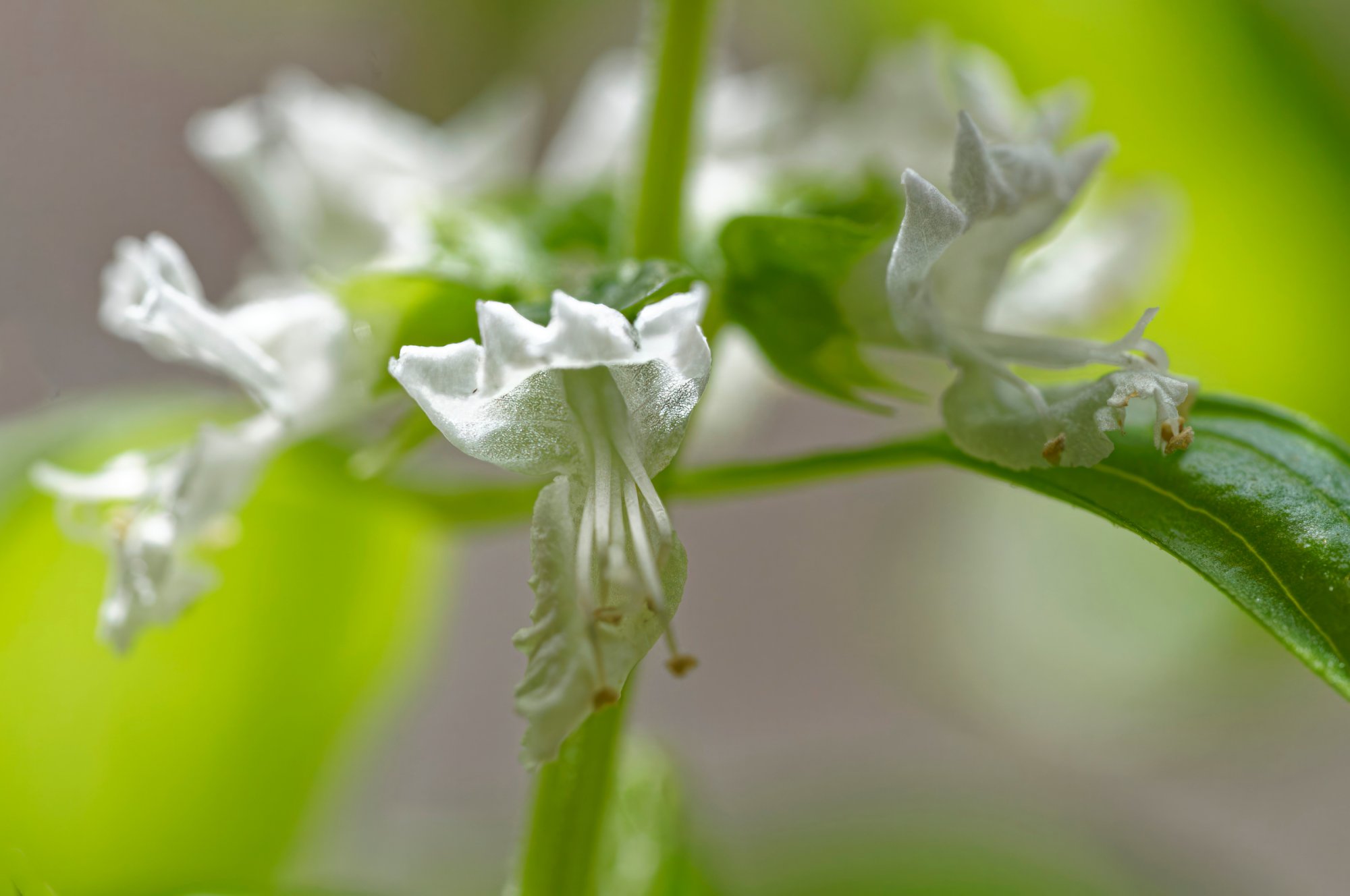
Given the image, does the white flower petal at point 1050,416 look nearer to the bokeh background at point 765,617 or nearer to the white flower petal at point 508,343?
the white flower petal at point 508,343

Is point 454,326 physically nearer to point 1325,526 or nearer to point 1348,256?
point 1325,526

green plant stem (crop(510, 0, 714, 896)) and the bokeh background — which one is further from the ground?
green plant stem (crop(510, 0, 714, 896))

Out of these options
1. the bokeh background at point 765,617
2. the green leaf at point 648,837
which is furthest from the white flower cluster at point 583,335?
the green leaf at point 648,837

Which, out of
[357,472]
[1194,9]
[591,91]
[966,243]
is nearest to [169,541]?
[357,472]

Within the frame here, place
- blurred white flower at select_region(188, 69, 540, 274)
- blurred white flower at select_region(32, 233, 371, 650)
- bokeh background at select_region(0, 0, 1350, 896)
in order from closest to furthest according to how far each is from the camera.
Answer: blurred white flower at select_region(32, 233, 371, 650), blurred white flower at select_region(188, 69, 540, 274), bokeh background at select_region(0, 0, 1350, 896)

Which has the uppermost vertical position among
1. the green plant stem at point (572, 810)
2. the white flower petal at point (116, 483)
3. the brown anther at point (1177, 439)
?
the brown anther at point (1177, 439)

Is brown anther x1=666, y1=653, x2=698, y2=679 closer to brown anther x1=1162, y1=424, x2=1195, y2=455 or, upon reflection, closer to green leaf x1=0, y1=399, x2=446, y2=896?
brown anther x1=1162, y1=424, x2=1195, y2=455

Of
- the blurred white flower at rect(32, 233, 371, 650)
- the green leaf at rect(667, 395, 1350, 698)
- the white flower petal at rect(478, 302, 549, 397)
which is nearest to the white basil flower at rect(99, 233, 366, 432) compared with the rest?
the blurred white flower at rect(32, 233, 371, 650)
